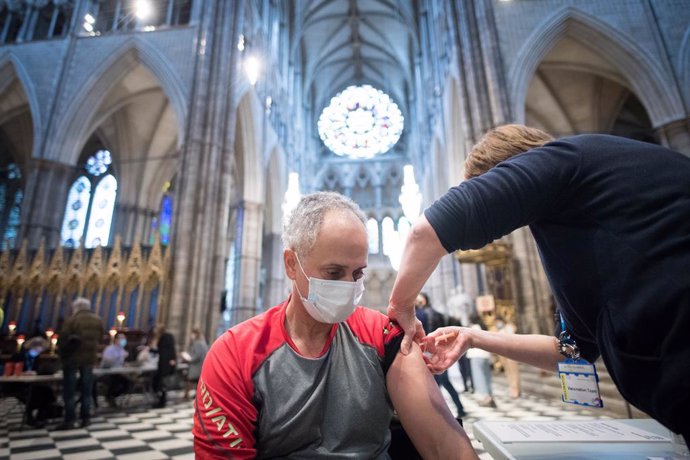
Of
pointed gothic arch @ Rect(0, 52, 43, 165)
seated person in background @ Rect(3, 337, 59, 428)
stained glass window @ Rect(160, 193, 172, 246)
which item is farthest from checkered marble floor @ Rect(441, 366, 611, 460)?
stained glass window @ Rect(160, 193, 172, 246)

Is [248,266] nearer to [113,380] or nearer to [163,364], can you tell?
[113,380]

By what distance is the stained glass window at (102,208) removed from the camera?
16797mm

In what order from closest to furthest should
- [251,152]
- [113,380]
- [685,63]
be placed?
[113,380]
[685,63]
[251,152]

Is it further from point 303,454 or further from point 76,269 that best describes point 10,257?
point 303,454

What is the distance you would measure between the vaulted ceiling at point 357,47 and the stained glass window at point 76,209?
1555 centimetres

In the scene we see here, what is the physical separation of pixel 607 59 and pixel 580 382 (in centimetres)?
1356

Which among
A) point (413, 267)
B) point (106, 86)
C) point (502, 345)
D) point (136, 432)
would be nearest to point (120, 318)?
point (136, 432)

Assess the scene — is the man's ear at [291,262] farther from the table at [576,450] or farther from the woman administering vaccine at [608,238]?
the table at [576,450]

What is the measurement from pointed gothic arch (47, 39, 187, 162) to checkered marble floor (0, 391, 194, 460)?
9957mm

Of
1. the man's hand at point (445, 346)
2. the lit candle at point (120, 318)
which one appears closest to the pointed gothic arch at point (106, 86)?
the lit candle at point (120, 318)

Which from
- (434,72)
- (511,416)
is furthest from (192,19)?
(511,416)

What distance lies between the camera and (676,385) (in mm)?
741

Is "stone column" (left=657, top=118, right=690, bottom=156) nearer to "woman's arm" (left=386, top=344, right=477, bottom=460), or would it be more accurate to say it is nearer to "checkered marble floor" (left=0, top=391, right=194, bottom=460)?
"woman's arm" (left=386, top=344, right=477, bottom=460)

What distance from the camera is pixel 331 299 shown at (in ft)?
3.84
